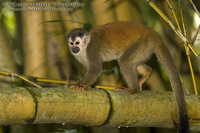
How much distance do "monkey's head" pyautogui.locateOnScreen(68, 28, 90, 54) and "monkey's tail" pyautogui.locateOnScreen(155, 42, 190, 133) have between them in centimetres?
83

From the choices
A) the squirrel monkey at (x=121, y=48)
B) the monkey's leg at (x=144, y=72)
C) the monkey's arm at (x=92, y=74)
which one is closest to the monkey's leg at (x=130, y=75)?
the squirrel monkey at (x=121, y=48)

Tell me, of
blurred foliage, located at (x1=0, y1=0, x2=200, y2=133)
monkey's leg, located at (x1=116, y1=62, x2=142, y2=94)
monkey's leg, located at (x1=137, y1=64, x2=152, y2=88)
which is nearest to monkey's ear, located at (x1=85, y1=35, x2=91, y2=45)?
monkey's leg, located at (x1=116, y1=62, x2=142, y2=94)

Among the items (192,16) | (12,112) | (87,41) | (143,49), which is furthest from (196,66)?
(12,112)

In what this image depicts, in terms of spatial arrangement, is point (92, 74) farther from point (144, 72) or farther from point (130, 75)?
point (144, 72)

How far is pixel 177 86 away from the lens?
119 inches

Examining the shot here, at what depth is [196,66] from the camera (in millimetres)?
5098

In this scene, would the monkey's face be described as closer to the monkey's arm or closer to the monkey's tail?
the monkey's arm

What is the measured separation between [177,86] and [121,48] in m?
0.92

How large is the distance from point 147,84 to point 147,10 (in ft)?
4.61

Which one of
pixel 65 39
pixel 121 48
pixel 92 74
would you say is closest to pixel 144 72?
pixel 121 48

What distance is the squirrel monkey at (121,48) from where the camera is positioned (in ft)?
11.6

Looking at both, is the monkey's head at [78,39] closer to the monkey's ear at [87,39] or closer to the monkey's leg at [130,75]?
the monkey's ear at [87,39]

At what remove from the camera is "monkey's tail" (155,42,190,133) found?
2645 millimetres

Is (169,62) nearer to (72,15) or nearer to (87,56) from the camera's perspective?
(87,56)
